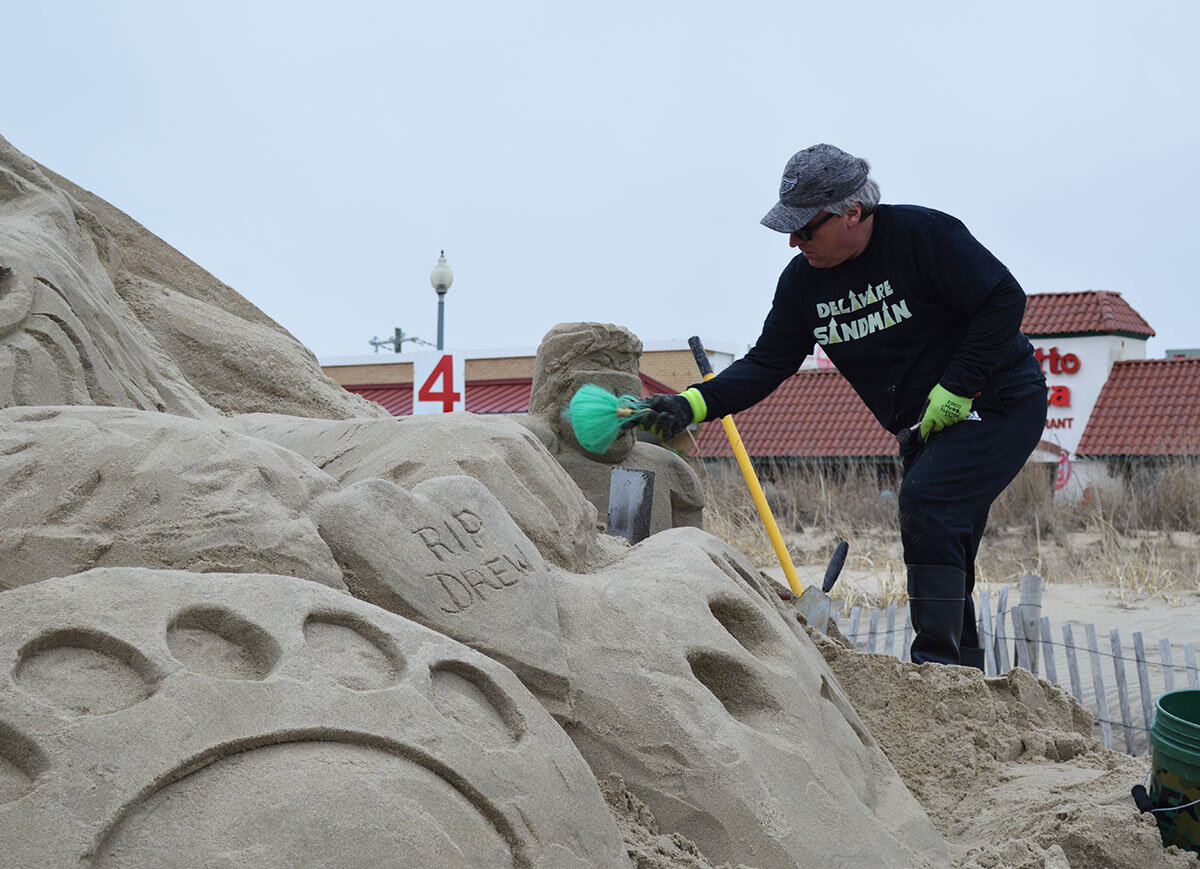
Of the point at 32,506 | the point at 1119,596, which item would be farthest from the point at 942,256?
the point at 1119,596

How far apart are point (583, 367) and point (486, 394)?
1004 centimetres

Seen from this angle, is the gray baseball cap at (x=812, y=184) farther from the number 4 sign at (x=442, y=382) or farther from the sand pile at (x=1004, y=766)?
the number 4 sign at (x=442, y=382)

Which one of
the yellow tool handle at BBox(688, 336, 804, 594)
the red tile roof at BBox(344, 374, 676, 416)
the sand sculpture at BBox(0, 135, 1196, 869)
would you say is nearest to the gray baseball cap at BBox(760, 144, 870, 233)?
the sand sculpture at BBox(0, 135, 1196, 869)

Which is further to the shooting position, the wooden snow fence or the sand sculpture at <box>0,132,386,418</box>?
the wooden snow fence

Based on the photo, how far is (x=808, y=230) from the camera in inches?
128

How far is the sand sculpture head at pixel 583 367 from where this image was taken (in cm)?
465

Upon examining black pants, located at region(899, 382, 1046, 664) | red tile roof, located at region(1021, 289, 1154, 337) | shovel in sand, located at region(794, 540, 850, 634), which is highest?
red tile roof, located at region(1021, 289, 1154, 337)

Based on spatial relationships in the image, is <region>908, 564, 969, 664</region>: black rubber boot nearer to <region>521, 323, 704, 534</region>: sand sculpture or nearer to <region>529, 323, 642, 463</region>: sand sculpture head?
<region>521, 323, 704, 534</region>: sand sculpture

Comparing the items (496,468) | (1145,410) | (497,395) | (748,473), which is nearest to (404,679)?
(496,468)

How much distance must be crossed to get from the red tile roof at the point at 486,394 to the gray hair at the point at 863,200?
10.2 meters

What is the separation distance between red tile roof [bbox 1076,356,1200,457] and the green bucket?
12.2 meters

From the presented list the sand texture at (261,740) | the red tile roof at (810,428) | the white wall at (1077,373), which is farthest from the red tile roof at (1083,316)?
the sand texture at (261,740)

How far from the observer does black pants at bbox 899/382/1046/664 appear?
3.24 meters

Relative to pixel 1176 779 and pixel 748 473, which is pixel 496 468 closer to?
pixel 1176 779
